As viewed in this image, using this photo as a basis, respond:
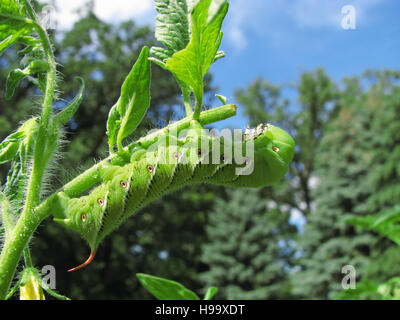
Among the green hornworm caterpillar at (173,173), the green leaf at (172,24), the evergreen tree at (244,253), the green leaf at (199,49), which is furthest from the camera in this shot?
the evergreen tree at (244,253)

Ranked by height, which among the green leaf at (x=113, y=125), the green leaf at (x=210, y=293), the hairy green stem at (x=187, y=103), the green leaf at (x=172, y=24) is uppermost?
the green leaf at (x=172, y=24)

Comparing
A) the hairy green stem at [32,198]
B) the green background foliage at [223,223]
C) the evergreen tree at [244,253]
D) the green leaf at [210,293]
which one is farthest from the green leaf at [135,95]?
the evergreen tree at [244,253]

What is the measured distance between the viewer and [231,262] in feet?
63.0

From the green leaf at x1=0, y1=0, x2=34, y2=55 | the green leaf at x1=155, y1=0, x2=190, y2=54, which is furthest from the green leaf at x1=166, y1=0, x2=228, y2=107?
the green leaf at x1=0, y1=0, x2=34, y2=55

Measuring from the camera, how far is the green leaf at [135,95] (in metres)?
0.72

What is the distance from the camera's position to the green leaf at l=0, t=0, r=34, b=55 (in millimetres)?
728

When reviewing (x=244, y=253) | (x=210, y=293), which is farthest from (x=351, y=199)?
(x=210, y=293)

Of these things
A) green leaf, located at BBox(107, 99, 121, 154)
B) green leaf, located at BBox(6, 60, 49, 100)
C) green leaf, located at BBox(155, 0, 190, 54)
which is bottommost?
green leaf, located at BBox(107, 99, 121, 154)

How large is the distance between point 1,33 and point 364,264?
18.1m

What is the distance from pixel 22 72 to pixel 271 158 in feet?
1.83

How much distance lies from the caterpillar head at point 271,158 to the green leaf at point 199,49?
25 centimetres

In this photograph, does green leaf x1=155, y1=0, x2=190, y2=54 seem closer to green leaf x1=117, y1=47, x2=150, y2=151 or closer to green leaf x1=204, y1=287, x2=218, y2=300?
green leaf x1=117, y1=47, x2=150, y2=151

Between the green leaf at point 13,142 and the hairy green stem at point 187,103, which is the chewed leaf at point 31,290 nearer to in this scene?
the green leaf at point 13,142

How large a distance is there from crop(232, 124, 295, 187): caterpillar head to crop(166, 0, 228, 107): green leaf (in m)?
0.25
